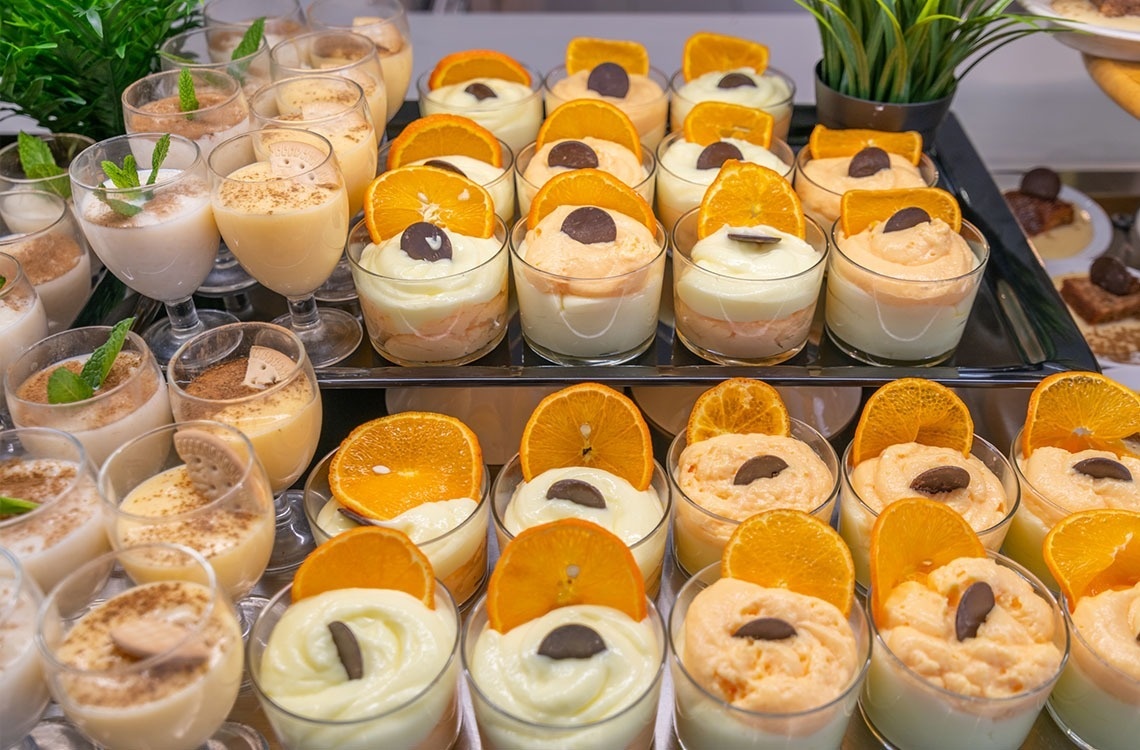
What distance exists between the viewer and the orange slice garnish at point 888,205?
2.20m

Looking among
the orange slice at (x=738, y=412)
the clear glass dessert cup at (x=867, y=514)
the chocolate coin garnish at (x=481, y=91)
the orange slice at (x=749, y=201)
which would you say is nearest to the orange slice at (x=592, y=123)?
the chocolate coin garnish at (x=481, y=91)

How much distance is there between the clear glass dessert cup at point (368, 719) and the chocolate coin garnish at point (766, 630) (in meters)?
0.41

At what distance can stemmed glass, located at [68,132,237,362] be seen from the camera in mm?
1933

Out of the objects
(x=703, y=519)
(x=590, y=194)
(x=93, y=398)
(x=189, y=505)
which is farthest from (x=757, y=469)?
(x=93, y=398)

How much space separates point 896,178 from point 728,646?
1368 millimetres

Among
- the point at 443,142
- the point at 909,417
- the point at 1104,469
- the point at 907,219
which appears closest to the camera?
the point at 1104,469

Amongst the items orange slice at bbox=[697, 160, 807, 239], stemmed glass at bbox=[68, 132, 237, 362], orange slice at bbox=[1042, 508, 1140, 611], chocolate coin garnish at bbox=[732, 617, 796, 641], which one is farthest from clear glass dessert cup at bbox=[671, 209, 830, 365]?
stemmed glass at bbox=[68, 132, 237, 362]

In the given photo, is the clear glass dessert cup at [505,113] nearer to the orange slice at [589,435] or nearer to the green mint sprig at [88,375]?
the orange slice at [589,435]

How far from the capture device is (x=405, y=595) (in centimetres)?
150

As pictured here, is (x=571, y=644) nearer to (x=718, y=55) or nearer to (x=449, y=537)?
(x=449, y=537)

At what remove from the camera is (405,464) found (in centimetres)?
181

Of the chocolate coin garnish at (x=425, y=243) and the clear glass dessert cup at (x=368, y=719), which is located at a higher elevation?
the chocolate coin garnish at (x=425, y=243)

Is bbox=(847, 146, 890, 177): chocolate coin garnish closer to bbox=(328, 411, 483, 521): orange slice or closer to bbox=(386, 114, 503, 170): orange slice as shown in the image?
bbox=(386, 114, 503, 170): orange slice

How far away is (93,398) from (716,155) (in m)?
1.47
